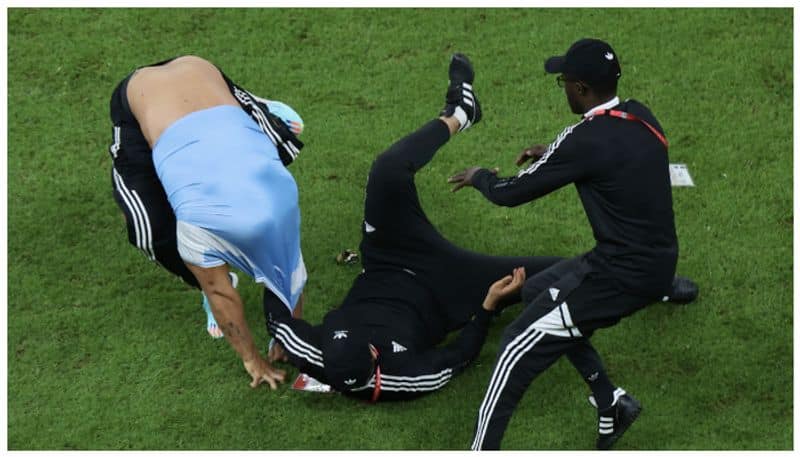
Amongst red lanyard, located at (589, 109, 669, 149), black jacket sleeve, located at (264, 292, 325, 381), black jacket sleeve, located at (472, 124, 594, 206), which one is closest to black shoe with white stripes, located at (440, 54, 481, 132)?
black jacket sleeve, located at (472, 124, 594, 206)

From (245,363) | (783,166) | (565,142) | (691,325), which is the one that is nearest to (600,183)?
(565,142)

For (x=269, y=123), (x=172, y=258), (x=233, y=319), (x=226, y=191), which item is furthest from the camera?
(x=269, y=123)

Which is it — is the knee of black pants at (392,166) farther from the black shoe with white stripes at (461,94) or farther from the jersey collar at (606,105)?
the jersey collar at (606,105)

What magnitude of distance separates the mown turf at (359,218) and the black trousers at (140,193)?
67 cm

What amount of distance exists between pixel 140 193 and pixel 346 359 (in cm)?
128

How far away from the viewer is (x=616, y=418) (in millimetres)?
5918

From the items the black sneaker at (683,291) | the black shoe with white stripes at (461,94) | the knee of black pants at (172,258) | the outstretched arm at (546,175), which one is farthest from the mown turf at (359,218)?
the outstretched arm at (546,175)

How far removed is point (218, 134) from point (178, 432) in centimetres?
143

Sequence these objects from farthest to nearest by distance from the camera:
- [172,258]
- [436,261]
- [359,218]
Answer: [359,218] → [436,261] → [172,258]

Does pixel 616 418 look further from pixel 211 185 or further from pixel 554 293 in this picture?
pixel 211 185

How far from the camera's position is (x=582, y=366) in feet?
19.1

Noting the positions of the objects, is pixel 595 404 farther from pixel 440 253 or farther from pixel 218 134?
pixel 218 134

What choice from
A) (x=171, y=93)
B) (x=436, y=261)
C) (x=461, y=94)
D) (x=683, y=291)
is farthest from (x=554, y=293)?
(x=171, y=93)

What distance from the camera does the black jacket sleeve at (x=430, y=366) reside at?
5988 millimetres
